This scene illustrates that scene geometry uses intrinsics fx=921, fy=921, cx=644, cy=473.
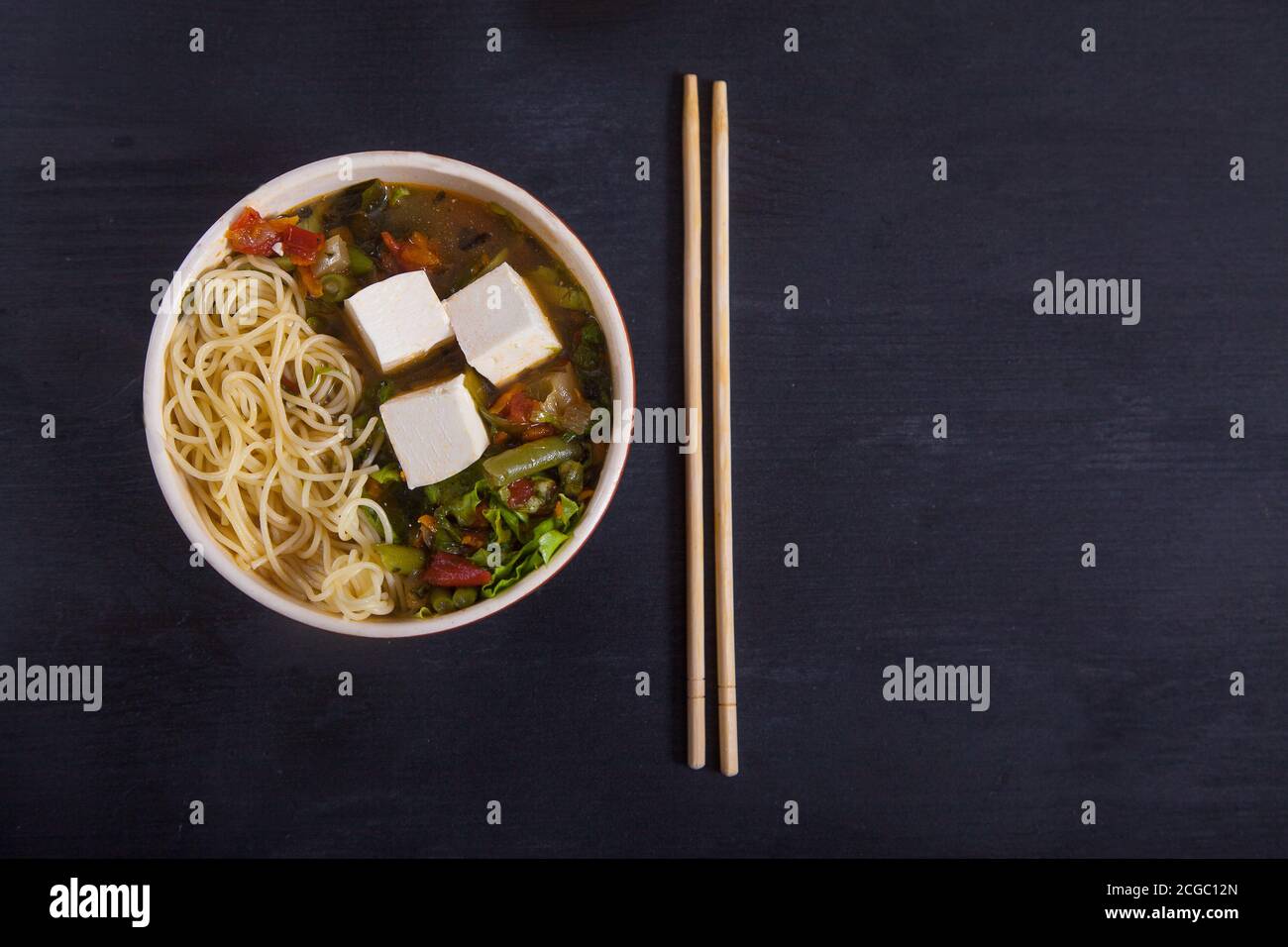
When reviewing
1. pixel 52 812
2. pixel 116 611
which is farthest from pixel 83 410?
pixel 52 812

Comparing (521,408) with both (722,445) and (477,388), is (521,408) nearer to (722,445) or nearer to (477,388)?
(477,388)

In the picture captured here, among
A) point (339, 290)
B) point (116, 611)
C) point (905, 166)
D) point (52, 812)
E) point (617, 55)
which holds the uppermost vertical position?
point (617, 55)

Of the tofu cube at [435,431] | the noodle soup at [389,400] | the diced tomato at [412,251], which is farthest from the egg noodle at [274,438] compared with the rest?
the diced tomato at [412,251]

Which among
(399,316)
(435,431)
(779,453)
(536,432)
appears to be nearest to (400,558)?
(435,431)

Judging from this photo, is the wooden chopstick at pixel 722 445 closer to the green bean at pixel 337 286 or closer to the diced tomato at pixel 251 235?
the green bean at pixel 337 286

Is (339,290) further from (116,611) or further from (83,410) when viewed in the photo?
(116,611)

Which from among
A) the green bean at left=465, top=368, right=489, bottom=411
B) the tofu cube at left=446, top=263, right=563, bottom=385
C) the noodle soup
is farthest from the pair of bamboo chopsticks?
the green bean at left=465, top=368, right=489, bottom=411

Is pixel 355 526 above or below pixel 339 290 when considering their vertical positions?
below
